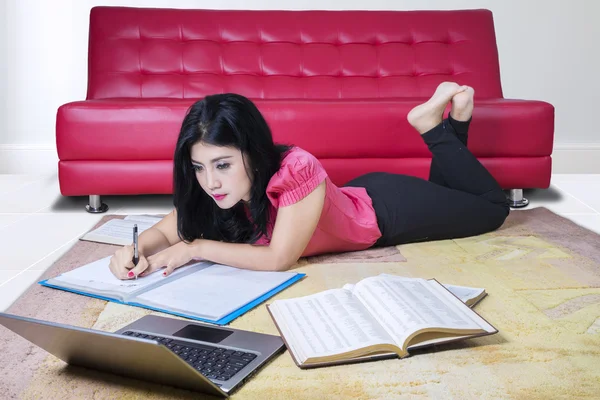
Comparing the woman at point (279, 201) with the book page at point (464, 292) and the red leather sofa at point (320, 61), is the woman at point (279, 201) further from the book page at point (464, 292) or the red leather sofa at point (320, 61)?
the red leather sofa at point (320, 61)

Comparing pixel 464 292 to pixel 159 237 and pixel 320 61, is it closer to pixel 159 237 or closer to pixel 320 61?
pixel 159 237

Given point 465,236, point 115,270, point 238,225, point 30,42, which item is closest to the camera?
point 115,270

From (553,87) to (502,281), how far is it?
2.45m

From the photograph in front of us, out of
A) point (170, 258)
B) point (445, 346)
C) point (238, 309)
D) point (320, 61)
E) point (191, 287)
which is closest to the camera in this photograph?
point (445, 346)

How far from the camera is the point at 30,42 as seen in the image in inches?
143

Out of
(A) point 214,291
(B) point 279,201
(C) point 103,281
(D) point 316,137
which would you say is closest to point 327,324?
(A) point 214,291

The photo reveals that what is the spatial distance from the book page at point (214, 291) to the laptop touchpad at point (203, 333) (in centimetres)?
10

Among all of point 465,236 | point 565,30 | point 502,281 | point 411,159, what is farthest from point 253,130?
point 565,30

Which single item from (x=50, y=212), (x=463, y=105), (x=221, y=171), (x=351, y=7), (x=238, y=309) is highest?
(x=351, y=7)

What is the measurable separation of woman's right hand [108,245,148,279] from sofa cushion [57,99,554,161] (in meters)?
1.05

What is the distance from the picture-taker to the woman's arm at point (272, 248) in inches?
64.1

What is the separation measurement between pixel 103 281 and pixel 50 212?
1.20 metres

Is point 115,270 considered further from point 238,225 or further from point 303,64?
point 303,64

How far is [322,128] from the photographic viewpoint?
8.57 feet
